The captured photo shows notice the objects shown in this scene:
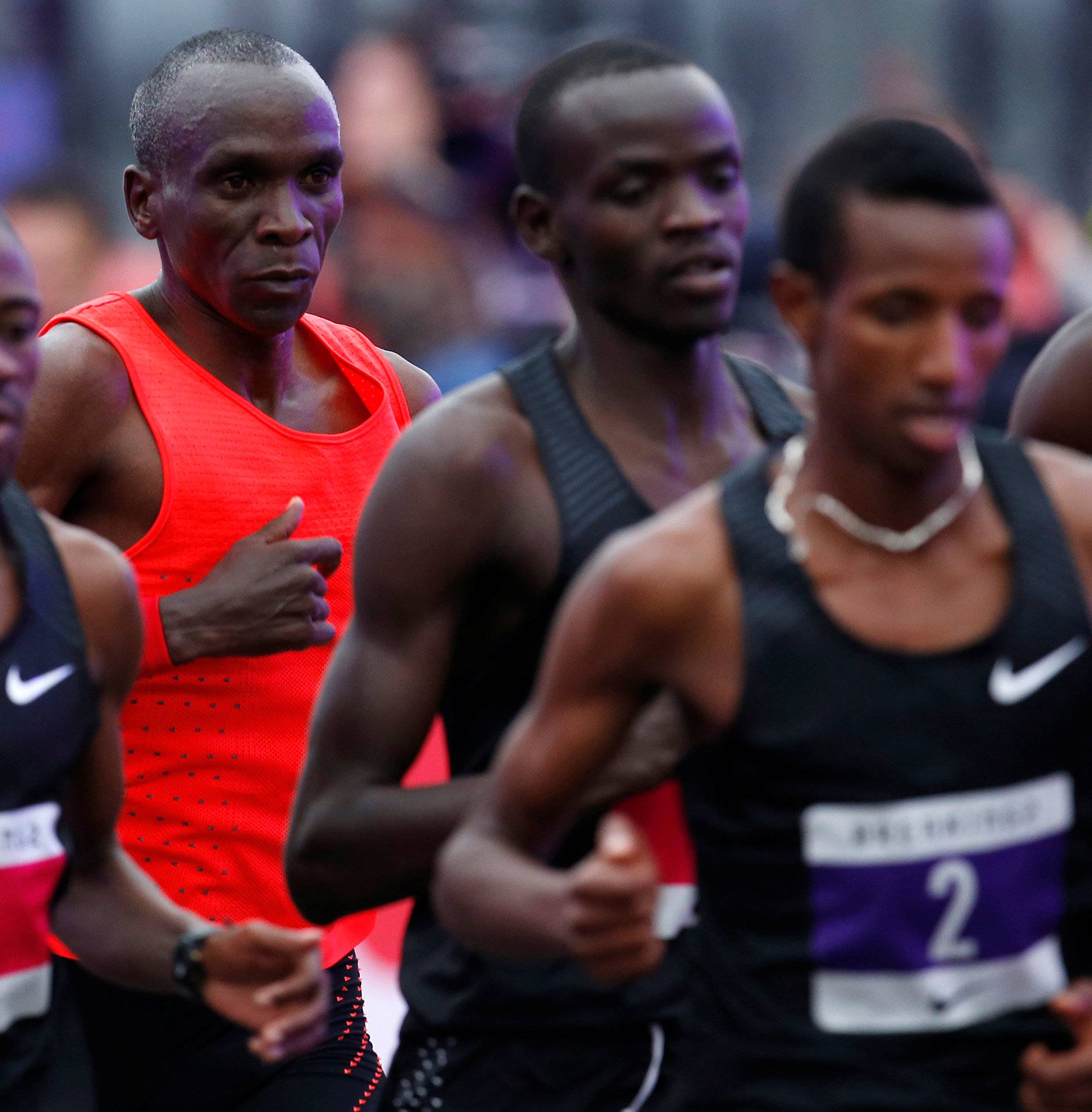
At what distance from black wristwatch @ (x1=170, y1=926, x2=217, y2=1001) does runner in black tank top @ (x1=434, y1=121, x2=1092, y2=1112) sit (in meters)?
0.51

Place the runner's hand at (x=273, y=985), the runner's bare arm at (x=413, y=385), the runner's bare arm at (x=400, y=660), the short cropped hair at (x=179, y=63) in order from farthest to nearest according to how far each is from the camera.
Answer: the runner's bare arm at (x=413, y=385) < the short cropped hair at (x=179, y=63) < the runner's bare arm at (x=400, y=660) < the runner's hand at (x=273, y=985)

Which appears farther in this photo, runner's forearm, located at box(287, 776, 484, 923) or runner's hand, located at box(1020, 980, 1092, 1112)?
runner's forearm, located at box(287, 776, 484, 923)

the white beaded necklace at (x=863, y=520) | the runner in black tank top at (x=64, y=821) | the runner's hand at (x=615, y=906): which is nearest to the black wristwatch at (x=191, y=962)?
the runner in black tank top at (x=64, y=821)

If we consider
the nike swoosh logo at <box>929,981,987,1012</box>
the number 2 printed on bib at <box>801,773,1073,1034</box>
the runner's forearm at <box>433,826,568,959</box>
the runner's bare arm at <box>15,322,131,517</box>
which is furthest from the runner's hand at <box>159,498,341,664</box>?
the nike swoosh logo at <box>929,981,987,1012</box>

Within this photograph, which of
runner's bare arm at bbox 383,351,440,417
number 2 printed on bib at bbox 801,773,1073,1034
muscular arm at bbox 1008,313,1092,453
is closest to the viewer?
number 2 printed on bib at bbox 801,773,1073,1034

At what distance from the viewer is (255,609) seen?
12.0 ft

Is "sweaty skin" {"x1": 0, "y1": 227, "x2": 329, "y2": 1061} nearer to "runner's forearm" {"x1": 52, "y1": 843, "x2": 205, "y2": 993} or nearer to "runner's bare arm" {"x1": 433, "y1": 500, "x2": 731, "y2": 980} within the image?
"runner's forearm" {"x1": 52, "y1": 843, "x2": 205, "y2": 993}

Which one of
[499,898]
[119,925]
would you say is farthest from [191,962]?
[499,898]

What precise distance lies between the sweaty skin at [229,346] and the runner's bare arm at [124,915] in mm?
766

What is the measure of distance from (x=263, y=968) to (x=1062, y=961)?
978mm

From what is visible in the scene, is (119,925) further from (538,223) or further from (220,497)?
(538,223)

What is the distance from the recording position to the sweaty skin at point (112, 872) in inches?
105

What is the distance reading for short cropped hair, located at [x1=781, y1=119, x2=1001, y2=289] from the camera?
8.04ft

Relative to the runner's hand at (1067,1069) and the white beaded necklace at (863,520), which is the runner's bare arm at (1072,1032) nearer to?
the runner's hand at (1067,1069)
